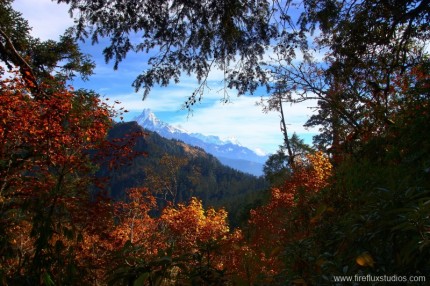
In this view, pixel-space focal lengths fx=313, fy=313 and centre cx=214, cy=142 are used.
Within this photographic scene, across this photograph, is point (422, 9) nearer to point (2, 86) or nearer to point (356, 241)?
point (356, 241)

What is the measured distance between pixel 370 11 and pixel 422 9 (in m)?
0.94

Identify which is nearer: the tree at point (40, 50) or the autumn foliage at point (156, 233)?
the autumn foliage at point (156, 233)

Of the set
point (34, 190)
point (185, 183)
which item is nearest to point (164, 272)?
point (34, 190)

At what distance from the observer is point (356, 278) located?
1.78 meters

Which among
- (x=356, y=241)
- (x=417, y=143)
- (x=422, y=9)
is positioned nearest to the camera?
(x=356, y=241)

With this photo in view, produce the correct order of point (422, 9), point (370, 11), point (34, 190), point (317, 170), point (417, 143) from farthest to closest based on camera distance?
point (317, 170)
point (34, 190)
point (370, 11)
point (422, 9)
point (417, 143)

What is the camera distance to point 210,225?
20.8 metres

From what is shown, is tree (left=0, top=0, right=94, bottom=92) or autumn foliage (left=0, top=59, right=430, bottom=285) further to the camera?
tree (left=0, top=0, right=94, bottom=92)

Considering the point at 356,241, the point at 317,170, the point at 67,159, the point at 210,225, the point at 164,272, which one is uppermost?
the point at 317,170

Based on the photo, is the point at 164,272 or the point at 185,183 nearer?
the point at 164,272

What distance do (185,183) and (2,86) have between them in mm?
122528

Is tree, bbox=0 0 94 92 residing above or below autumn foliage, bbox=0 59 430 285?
above

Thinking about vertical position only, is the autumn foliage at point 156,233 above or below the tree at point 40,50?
below

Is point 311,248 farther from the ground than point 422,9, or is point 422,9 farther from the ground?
point 422,9
